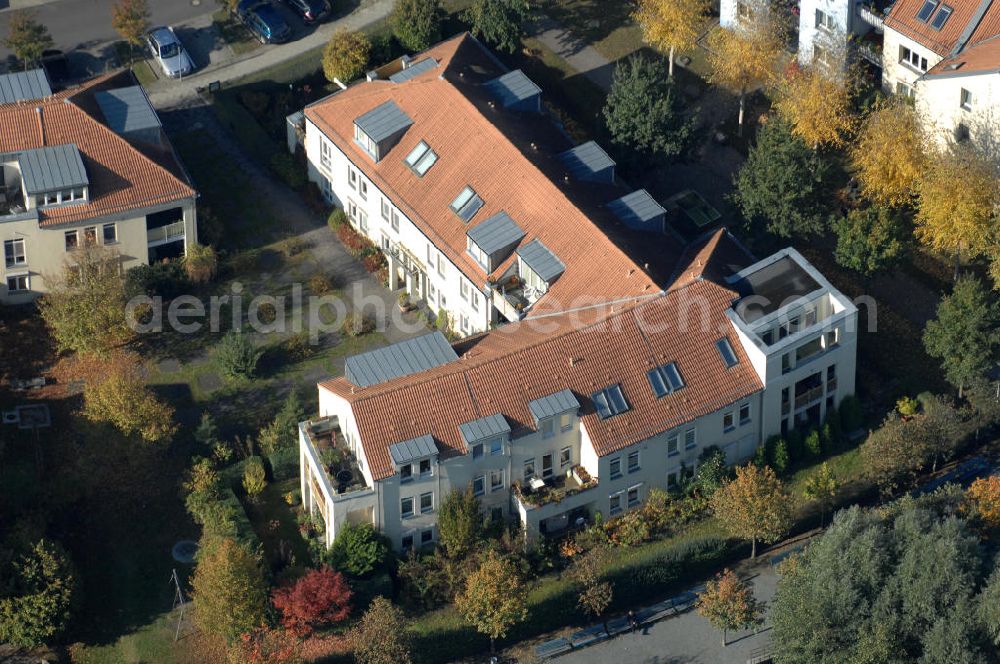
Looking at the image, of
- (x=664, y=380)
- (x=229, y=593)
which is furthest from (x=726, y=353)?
(x=229, y=593)

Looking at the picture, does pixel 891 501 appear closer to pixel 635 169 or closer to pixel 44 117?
pixel 635 169

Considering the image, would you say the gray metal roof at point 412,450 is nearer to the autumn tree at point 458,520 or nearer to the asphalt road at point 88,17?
the autumn tree at point 458,520

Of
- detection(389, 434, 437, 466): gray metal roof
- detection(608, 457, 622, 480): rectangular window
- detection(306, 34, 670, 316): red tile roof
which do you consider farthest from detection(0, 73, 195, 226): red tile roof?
detection(608, 457, 622, 480): rectangular window

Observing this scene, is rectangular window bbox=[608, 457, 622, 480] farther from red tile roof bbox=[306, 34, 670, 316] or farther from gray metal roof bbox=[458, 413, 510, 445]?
red tile roof bbox=[306, 34, 670, 316]

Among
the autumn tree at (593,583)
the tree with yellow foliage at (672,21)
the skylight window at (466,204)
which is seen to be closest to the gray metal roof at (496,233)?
the skylight window at (466,204)

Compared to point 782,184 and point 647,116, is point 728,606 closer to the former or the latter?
point 782,184
